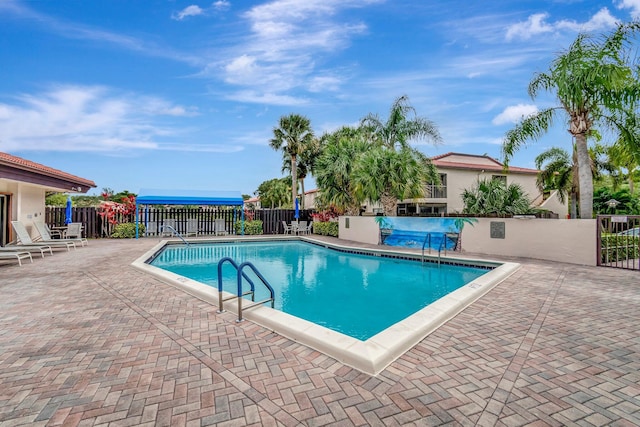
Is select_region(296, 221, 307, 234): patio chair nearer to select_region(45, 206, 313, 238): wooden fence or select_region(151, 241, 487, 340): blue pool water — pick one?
select_region(45, 206, 313, 238): wooden fence

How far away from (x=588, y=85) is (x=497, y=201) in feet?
15.6

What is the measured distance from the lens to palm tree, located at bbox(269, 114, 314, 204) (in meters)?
26.0

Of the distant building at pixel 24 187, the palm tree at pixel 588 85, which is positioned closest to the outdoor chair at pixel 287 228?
the distant building at pixel 24 187

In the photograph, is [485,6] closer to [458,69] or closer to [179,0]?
[458,69]

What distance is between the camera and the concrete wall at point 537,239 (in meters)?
8.87

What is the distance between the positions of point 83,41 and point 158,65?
9.30ft

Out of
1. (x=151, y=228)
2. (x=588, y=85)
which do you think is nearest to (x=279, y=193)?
(x=151, y=228)

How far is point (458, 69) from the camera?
1334 centimetres

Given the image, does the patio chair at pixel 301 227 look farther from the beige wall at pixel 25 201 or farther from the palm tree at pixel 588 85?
the palm tree at pixel 588 85

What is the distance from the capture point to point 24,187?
12562 mm

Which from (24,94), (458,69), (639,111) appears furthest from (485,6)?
(24,94)

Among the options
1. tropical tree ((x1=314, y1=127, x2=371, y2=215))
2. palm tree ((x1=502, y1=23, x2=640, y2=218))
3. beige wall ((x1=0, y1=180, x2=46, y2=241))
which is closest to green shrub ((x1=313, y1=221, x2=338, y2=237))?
tropical tree ((x1=314, y1=127, x2=371, y2=215))

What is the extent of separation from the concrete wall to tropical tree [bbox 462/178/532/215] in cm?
70

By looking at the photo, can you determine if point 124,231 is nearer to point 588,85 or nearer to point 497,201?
point 497,201
